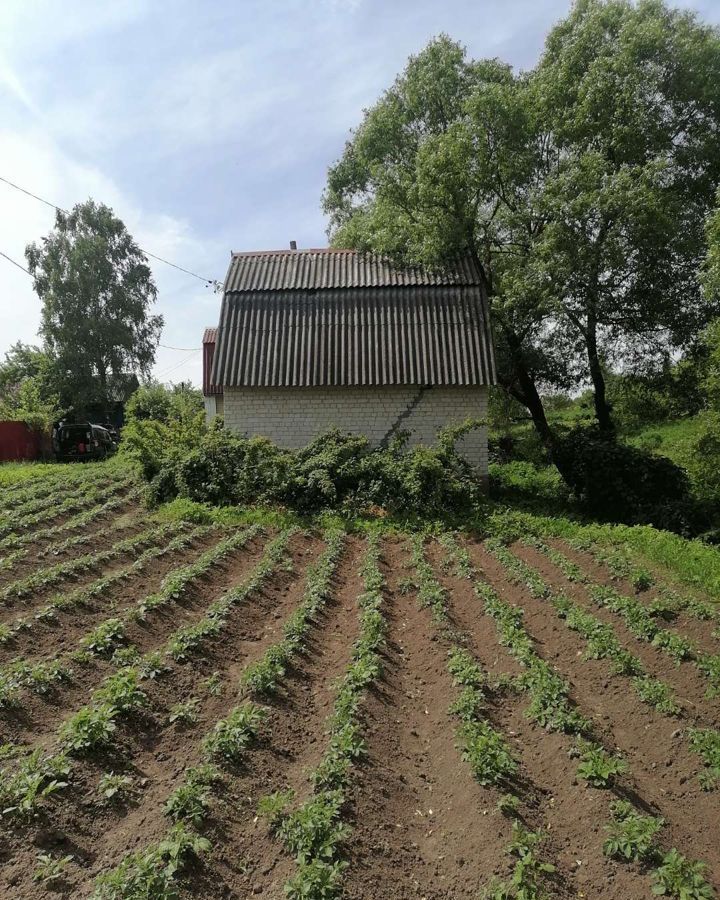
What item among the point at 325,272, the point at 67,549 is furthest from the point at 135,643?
the point at 325,272

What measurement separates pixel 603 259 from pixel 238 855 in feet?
45.5

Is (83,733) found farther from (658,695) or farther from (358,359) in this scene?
(358,359)

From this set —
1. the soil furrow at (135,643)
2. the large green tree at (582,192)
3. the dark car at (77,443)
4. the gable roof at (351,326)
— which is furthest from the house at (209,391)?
the soil furrow at (135,643)

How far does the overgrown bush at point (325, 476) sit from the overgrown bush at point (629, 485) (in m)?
3.40

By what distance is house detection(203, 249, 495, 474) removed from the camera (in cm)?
1505

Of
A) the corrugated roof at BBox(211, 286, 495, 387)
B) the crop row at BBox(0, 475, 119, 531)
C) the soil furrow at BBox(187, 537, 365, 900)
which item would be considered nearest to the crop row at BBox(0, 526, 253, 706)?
the soil furrow at BBox(187, 537, 365, 900)

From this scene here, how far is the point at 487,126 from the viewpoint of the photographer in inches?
620

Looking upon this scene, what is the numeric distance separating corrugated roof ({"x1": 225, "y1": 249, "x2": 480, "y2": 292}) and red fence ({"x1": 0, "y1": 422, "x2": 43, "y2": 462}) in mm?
14398

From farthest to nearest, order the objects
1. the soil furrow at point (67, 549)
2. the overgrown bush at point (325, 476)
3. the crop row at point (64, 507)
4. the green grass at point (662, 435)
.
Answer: the green grass at point (662, 435)
the overgrown bush at point (325, 476)
the crop row at point (64, 507)
the soil furrow at point (67, 549)

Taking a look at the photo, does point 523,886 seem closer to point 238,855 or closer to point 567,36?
point 238,855

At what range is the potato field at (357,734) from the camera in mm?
3592

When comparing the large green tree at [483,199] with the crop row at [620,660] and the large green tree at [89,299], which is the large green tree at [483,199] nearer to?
the crop row at [620,660]

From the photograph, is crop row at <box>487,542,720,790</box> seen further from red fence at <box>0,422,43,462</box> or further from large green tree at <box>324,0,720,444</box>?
red fence at <box>0,422,43,462</box>

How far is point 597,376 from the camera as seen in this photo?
17.9 metres
